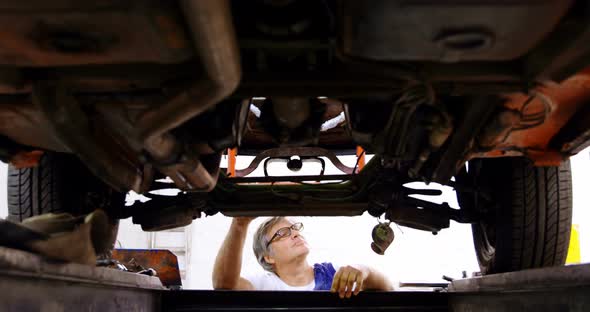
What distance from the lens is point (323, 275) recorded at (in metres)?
3.15

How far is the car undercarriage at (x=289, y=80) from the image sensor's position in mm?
974

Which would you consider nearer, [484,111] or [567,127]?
[484,111]

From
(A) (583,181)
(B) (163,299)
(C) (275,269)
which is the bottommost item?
(B) (163,299)

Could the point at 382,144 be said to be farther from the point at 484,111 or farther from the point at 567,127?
the point at 567,127

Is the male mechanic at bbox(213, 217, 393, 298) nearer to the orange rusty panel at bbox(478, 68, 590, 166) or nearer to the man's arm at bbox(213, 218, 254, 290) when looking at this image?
the man's arm at bbox(213, 218, 254, 290)

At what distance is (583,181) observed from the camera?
629 centimetres

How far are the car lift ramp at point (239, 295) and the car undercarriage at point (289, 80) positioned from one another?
0.28m

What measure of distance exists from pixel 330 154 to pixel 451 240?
499cm

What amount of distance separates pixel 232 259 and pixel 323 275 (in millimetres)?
594

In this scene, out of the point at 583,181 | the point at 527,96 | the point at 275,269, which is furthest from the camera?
the point at 583,181

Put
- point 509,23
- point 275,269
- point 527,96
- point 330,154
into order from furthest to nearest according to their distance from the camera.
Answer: point 275,269
point 330,154
point 527,96
point 509,23

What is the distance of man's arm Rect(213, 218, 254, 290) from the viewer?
9.21 ft

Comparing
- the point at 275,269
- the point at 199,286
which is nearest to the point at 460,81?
the point at 275,269

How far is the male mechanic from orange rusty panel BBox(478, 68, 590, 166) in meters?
1.49
